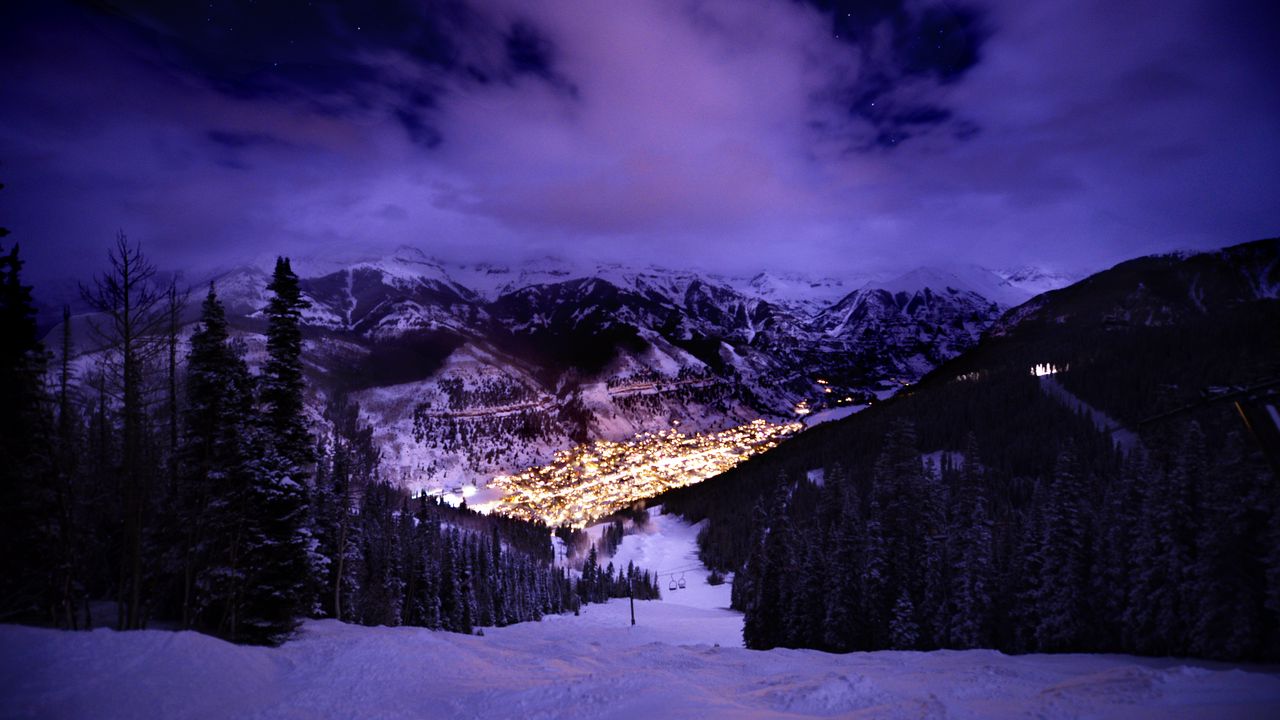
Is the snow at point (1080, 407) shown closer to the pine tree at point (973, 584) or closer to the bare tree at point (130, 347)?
the pine tree at point (973, 584)

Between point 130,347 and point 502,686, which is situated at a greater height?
point 130,347


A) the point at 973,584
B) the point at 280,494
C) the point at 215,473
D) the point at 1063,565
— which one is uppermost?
the point at 215,473

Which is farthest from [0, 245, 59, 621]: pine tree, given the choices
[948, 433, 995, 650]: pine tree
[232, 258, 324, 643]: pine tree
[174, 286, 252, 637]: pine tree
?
[948, 433, 995, 650]: pine tree

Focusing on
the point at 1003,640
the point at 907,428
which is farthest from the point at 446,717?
the point at 907,428

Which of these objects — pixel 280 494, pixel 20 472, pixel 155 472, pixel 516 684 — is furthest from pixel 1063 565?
pixel 20 472

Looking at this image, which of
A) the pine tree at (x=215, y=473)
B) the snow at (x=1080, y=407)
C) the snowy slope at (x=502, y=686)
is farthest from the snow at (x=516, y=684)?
the snow at (x=1080, y=407)

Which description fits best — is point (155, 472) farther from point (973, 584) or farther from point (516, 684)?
point (973, 584)

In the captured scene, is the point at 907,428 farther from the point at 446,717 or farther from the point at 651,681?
the point at 446,717

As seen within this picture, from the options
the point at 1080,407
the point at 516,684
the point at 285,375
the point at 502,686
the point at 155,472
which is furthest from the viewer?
the point at 1080,407
